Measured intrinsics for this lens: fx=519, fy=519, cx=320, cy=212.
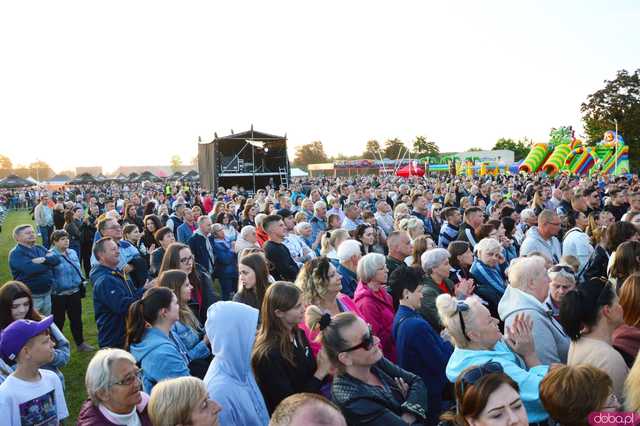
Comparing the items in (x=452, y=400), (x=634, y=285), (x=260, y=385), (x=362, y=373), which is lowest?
(x=452, y=400)

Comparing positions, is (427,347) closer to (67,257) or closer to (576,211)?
(67,257)

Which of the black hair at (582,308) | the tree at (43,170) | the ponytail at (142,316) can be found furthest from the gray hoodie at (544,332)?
the tree at (43,170)

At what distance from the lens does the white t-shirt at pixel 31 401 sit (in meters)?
2.93

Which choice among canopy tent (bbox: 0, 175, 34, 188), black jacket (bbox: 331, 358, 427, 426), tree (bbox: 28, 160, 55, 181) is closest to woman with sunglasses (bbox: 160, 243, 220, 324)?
→ black jacket (bbox: 331, 358, 427, 426)

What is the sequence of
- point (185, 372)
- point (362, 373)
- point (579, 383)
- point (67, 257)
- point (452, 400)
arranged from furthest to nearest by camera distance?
point (67, 257) → point (452, 400) → point (185, 372) → point (362, 373) → point (579, 383)

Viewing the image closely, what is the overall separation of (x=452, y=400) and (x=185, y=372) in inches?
72.1

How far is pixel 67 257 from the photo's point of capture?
6.64 m

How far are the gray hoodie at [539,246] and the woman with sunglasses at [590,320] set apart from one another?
3300 mm

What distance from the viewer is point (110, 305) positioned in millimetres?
4770

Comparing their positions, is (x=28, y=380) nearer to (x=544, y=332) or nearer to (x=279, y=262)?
(x=544, y=332)

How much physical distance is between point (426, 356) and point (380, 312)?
898 millimetres

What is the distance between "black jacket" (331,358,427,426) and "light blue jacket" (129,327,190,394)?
1126 mm

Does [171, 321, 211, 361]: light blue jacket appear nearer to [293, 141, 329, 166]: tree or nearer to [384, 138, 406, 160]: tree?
[384, 138, 406, 160]: tree

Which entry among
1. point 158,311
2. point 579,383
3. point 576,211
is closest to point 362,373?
point 579,383
